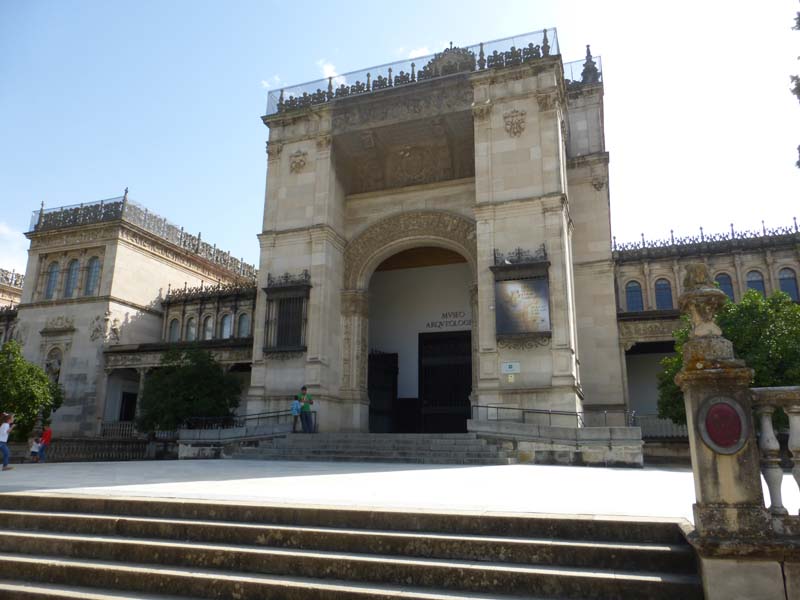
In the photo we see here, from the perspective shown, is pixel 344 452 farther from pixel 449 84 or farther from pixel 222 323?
pixel 222 323

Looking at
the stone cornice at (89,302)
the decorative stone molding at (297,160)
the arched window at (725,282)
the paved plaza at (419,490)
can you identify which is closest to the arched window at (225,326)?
the stone cornice at (89,302)

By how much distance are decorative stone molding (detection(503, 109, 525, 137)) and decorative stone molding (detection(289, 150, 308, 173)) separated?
8.23 meters

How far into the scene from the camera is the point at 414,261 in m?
26.3

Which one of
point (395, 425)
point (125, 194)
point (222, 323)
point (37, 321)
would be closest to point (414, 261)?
point (395, 425)

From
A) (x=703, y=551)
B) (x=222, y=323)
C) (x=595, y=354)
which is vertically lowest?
(x=703, y=551)

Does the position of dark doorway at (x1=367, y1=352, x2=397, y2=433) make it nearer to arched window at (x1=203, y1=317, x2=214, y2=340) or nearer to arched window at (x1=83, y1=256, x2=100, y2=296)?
arched window at (x1=203, y1=317, x2=214, y2=340)

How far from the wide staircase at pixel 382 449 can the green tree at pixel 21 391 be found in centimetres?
1370

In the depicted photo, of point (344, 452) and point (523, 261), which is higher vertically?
point (523, 261)

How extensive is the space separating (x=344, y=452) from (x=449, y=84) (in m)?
14.1

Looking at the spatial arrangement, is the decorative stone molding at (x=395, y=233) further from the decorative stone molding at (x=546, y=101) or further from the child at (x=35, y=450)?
the child at (x=35, y=450)

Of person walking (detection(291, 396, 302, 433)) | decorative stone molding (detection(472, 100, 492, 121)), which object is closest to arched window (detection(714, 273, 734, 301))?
decorative stone molding (detection(472, 100, 492, 121))

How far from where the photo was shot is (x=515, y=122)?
19.9m

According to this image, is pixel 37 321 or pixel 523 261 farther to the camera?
pixel 37 321

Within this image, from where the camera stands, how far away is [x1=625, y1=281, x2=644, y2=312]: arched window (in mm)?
26062
